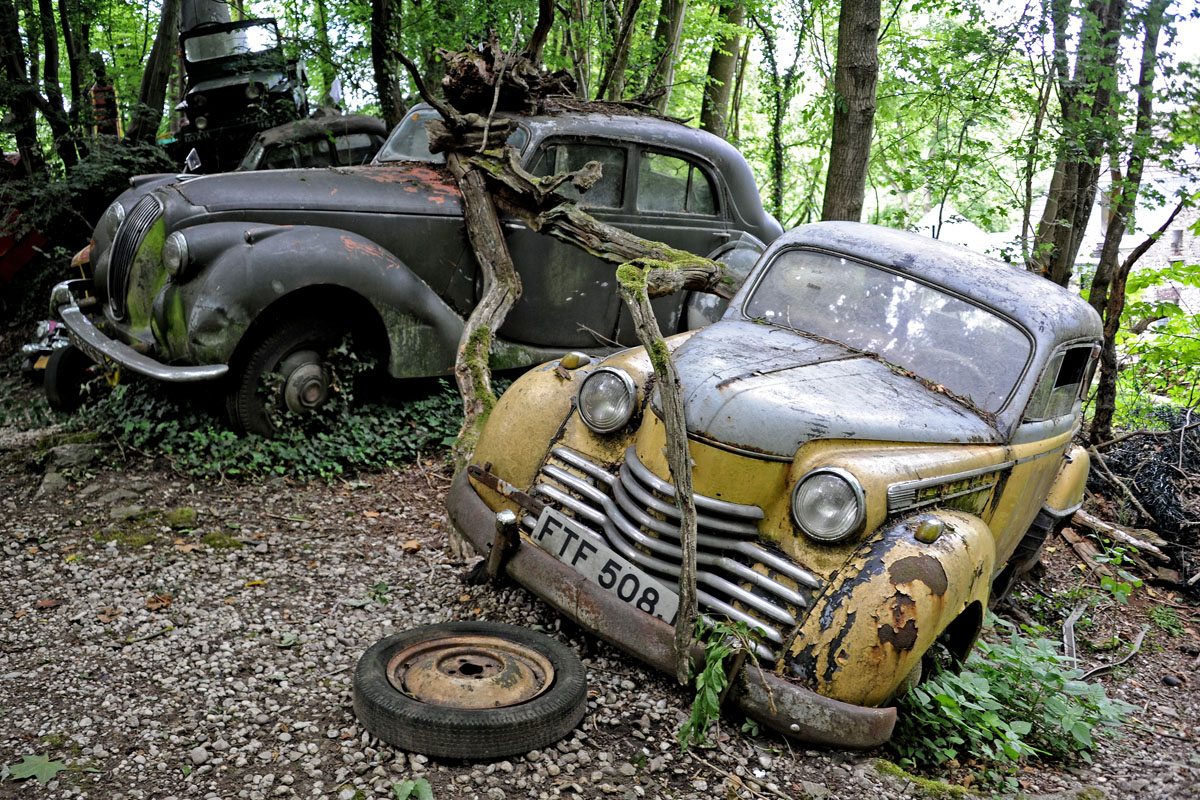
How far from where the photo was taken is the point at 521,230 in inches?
241

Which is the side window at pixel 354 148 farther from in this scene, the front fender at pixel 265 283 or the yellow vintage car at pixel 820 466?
the yellow vintage car at pixel 820 466

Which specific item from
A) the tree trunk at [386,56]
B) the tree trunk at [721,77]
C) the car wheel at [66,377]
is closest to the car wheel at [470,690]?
the car wheel at [66,377]

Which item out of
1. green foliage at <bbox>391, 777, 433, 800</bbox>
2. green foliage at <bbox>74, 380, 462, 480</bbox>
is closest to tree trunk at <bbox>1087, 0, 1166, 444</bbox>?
green foliage at <bbox>74, 380, 462, 480</bbox>

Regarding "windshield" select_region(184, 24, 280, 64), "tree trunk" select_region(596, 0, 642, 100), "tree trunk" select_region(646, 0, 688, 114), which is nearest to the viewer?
"tree trunk" select_region(596, 0, 642, 100)

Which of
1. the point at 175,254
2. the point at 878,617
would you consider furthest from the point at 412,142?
the point at 878,617

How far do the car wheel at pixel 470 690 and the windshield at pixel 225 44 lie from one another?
9.45m

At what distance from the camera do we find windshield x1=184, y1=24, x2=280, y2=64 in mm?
10688

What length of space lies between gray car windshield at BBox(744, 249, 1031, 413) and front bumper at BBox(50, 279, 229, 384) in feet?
9.85

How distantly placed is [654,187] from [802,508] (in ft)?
12.8

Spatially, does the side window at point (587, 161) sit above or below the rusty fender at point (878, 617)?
above

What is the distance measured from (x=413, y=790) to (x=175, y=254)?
3.59 metres

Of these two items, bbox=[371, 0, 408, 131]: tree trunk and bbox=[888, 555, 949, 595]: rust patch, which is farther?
bbox=[371, 0, 408, 131]: tree trunk

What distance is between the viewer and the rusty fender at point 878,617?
306 centimetres

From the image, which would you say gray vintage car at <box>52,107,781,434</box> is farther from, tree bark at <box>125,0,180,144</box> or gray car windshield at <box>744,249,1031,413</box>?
tree bark at <box>125,0,180,144</box>
